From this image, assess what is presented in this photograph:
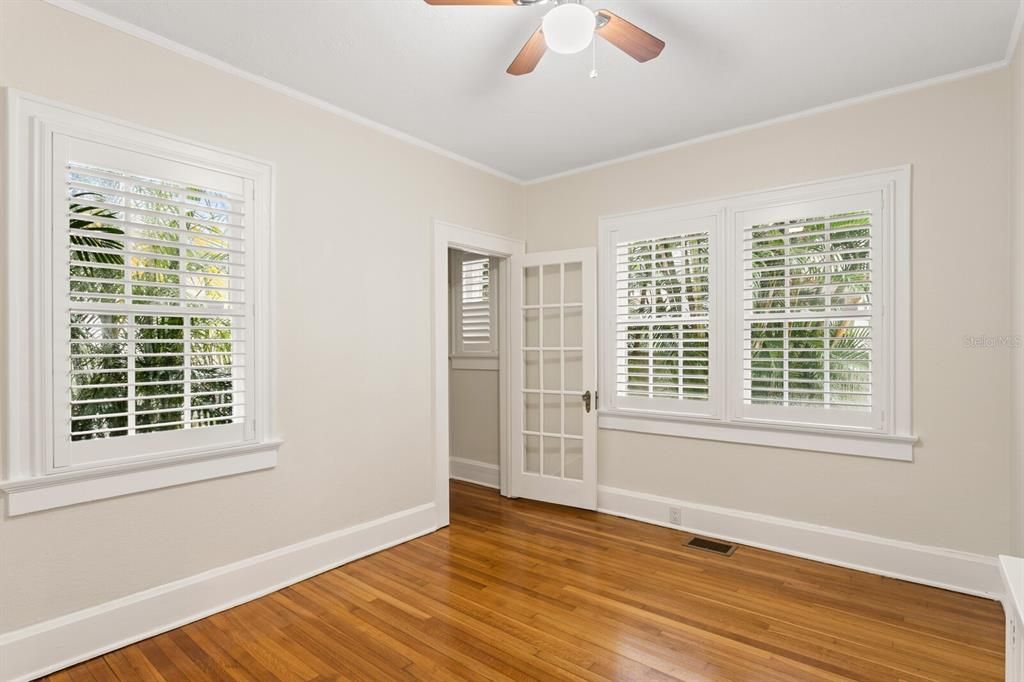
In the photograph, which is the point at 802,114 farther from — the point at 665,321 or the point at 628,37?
the point at 628,37

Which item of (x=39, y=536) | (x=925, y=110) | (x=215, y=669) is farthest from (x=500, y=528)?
(x=925, y=110)

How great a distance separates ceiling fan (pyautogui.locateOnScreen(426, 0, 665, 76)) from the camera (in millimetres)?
1814

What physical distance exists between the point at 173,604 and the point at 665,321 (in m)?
3.34

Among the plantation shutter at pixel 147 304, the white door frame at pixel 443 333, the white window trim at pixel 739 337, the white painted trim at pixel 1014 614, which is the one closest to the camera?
the white painted trim at pixel 1014 614

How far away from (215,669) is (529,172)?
12.6 ft

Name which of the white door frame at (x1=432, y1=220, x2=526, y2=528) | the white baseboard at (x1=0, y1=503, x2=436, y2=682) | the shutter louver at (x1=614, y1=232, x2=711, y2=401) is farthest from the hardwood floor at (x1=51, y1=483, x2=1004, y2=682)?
the shutter louver at (x1=614, y1=232, x2=711, y2=401)

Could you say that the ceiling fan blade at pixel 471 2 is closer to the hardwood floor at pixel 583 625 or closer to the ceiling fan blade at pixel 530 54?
the ceiling fan blade at pixel 530 54

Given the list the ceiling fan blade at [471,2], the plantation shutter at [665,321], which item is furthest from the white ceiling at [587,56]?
the plantation shutter at [665,321]

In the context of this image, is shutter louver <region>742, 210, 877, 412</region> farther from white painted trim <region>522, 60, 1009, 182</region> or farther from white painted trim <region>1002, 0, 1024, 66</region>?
white painted trim <region>1002, 0, 1024, 66</region>

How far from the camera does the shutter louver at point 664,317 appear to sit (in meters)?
3.82

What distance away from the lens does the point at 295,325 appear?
3094mm

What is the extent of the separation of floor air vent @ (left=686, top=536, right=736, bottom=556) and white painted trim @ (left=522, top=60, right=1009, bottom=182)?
2.73 metres

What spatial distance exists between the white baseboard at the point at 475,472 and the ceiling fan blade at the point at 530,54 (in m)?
3.53

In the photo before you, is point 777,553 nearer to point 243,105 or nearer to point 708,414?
point 708,414
